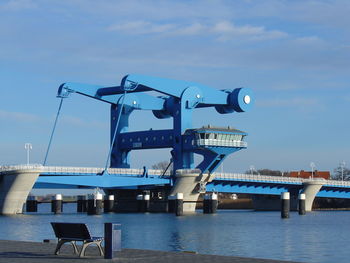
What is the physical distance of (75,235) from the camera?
2792 centimetres

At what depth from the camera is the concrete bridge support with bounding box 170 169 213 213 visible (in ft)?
327

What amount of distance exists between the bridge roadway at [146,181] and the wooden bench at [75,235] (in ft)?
181

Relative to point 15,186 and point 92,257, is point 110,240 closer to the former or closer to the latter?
point 92,257

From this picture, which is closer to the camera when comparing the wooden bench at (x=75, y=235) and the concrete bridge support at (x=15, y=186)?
the wooden bench at (x=75, y=235)

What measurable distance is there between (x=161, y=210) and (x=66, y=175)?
68.4ft

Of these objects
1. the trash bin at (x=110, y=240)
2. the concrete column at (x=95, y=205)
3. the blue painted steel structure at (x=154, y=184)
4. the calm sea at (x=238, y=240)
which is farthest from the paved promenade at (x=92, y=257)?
the concrete column at (x=95, y=205)

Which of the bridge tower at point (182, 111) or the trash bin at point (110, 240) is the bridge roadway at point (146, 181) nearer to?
the bridge tower at point (182, 111)

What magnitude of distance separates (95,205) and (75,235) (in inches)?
2477

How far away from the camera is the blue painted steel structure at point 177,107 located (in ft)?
323

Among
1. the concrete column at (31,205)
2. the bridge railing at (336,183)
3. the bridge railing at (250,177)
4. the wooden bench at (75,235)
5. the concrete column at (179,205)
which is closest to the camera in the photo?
the wooden bench at (75,235)

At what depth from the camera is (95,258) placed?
26328 mm

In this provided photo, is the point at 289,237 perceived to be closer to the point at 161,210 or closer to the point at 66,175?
the point at 66,175

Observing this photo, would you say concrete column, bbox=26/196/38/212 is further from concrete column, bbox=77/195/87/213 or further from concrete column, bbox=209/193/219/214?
concrete column, bbox=209/193/219/214

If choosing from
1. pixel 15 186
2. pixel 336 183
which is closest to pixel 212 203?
pixel 336 183
